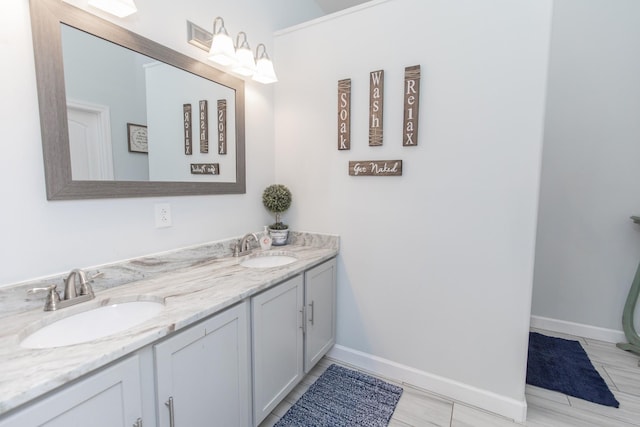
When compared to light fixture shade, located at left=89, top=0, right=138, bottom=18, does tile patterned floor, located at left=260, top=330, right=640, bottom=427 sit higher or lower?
lower

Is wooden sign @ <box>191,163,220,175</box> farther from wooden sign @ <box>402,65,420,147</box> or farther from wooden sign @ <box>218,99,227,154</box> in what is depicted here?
wooden sign @ <box>402,65,420,147</box>

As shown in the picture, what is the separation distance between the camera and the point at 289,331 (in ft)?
5.49

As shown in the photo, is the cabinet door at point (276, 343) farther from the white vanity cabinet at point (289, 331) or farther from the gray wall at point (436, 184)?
the gray wall at point (436, 184)

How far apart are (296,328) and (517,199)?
55.9 inches

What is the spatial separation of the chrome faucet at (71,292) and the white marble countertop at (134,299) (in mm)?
32

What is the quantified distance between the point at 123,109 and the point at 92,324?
938 millimetres

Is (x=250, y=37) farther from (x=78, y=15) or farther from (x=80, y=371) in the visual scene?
(x=80, y=371)

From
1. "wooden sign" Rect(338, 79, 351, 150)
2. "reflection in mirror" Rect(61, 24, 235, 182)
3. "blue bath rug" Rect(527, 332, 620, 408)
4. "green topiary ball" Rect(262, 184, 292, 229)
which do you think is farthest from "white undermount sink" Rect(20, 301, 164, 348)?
"blue bath rug" Rect(527, 332, 620, 408)

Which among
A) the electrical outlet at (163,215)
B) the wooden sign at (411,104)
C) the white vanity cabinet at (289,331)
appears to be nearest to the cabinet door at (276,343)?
the white vanity cabinet at (289,331)

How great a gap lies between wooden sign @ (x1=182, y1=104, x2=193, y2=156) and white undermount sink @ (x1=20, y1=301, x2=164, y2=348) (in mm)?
872

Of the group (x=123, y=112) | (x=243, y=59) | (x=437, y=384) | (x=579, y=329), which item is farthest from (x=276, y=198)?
(x=579, y=329)

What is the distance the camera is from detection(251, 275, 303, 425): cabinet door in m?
1.43

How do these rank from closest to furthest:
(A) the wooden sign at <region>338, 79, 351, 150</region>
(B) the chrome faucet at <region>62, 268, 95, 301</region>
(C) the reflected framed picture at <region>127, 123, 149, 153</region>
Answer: (B) the chrome faucet at <region>62, 268, 95, 301</region> → (C) the reflected framed picture at <region>127, 123, 149, 153</region> → (A) the wooden sign at <region>338, 79, 351, 150</region>

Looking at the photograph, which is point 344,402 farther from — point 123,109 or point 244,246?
point 123,109
